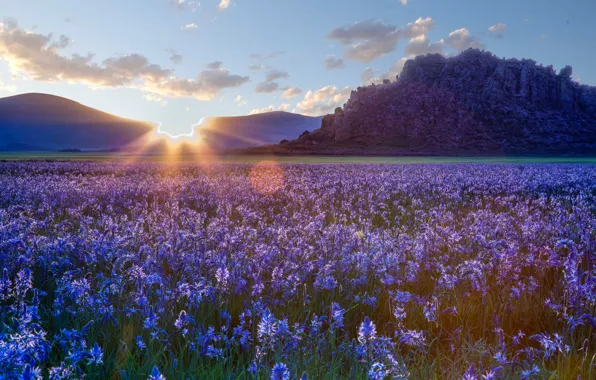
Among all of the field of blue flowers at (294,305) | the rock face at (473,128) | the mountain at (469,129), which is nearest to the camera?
the field of blue flowers at (294,305)

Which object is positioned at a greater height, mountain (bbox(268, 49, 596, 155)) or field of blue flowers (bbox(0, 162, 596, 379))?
mountain (bbox(268, 49, 596, 155))

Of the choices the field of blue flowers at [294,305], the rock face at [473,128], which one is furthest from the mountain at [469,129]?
the field of blue flowers at [294,305]

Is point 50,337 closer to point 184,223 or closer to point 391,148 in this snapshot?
point 184,223

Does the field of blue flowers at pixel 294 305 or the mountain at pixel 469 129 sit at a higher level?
the mountain at pixel 469 129

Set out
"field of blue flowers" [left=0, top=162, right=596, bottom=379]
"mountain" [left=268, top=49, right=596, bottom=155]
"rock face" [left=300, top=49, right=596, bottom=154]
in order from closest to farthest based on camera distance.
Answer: "field of blue flowers" [left=0, top=162, right=596, bottom=379] → "mountain" [left=268, top=49, right=596, bottom=155] → "rock face" [left=300, top=49, right=596, bottom=154]

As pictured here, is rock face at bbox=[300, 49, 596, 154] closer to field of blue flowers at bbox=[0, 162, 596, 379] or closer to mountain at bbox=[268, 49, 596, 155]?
mountain at bbox=[268, 49, 596, 155]

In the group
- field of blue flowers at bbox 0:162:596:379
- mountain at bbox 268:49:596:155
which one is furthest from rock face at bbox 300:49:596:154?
field of blue flowers at bbox 0:162:596:379

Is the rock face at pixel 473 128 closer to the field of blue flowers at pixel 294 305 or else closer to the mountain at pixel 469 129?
the mountain at pixel 469 129

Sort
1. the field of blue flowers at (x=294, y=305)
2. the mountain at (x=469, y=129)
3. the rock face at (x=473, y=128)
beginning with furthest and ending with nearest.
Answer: the rock face at (x=473, y=128) < the mountain at (x=469, y=129) < the field of blue flowers at (x=294, y=305)

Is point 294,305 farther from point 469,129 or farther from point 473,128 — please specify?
point 473,128

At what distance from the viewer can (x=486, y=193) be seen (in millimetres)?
14406

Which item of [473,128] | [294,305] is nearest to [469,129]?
[473,128]

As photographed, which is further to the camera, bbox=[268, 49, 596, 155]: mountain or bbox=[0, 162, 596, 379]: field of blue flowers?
bbox=[268, 49, 596, 155]: mountain

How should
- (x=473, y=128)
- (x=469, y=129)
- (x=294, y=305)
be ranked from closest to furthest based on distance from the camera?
(x=294, y=305) < (x=469, y=129) < (x=473, y=128)
